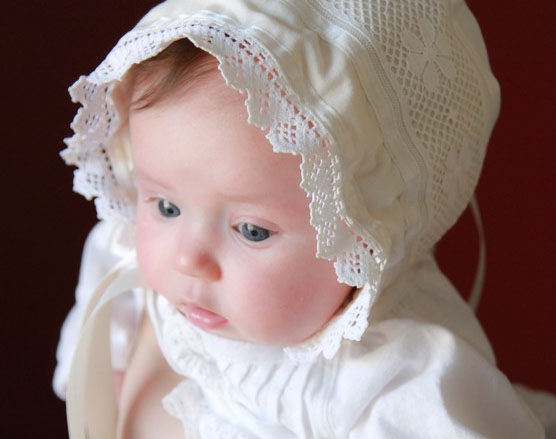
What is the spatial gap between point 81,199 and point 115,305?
0.21 metres

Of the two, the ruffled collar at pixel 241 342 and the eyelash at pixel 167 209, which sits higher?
the eyelash at pixel 167 209

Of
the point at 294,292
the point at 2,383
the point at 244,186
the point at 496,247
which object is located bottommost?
the point at 2,383

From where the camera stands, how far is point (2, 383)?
1.31m

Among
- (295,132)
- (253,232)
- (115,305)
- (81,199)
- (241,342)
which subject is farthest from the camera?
(81,199)

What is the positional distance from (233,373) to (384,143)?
0.31 m

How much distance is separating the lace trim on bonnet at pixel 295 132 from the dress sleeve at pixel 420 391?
0.18ft

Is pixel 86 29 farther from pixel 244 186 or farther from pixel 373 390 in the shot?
pixel 373 390

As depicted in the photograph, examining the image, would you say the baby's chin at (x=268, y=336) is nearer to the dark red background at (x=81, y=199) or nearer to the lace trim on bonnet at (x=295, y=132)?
the lace trim on bonnet at (x=295, y=132)

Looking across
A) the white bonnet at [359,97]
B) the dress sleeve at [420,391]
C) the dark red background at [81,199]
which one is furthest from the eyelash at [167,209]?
the dark red background at [81,199]

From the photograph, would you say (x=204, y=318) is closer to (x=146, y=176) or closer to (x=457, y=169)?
(x=146, y=176)

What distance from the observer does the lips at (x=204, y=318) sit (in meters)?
0.89

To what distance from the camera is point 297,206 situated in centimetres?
82

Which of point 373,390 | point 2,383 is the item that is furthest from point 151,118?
point 2,383

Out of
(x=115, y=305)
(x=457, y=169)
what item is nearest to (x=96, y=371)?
(x=115, y=305)
